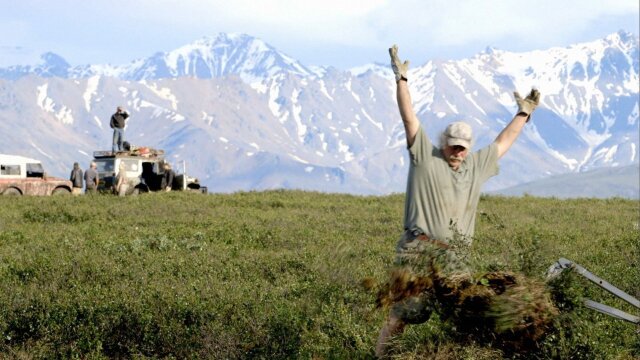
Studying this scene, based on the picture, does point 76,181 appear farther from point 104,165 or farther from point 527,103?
point 527,103

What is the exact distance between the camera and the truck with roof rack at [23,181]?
41844 millimetres

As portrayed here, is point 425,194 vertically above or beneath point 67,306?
above

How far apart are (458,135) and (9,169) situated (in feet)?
124

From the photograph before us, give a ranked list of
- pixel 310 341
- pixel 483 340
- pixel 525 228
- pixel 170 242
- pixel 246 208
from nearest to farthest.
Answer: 1. pixel 483 340
2. pixel 310 341
3. pixel 170 242
4. pixel 525 228
5. pixel 246 208

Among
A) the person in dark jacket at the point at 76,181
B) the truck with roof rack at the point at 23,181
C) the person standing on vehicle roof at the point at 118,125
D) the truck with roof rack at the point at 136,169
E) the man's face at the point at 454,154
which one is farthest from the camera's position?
the person in dark jacket at the point at 76,181

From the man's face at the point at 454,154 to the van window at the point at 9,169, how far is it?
37.2 m

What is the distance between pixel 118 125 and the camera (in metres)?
42.5

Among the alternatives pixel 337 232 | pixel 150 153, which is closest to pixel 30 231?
pixel 337 232

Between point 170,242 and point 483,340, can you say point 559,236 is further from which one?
point 483,340

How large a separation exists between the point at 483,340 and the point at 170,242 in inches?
430

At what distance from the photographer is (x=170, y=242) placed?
1820 centimetres

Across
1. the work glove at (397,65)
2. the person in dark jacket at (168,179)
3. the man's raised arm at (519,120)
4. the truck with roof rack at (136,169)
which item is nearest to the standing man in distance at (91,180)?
the truck with roof rack at (136,169)

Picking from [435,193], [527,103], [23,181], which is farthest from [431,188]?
[23,181]

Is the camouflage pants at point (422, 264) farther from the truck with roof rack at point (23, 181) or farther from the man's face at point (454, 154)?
the truck with roof rack at point (23, 181)
